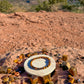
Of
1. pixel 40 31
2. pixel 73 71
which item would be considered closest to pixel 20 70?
pixel 73 71

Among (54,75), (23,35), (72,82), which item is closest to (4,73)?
(54,75)

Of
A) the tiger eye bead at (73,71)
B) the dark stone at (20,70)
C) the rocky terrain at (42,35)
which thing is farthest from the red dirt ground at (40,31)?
the tiger eye bead at (73,71)

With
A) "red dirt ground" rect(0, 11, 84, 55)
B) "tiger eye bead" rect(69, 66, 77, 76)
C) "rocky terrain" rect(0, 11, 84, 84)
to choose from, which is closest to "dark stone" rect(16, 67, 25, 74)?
"rocky terrain" rect(0, 11, 84, 84)

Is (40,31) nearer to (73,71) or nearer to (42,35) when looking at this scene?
(42,35)

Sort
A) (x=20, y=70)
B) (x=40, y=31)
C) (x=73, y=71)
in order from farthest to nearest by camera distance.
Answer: (x=40, y=31) → (x=20, y=70) → (x=73, y=71)

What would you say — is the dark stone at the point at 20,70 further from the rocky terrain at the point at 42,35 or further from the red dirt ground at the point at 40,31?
the red dirt ground at the point at 40,31

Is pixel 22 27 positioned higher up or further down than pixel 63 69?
higher up

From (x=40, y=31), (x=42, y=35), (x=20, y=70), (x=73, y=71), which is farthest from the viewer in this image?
(x=40, y=31)

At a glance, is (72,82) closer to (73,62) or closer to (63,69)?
(63,69)
